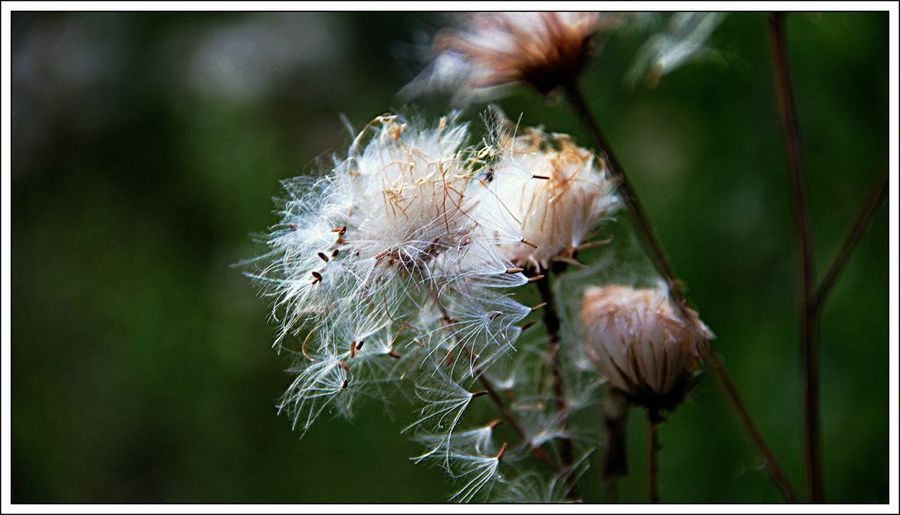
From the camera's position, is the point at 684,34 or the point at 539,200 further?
the point at 684,34

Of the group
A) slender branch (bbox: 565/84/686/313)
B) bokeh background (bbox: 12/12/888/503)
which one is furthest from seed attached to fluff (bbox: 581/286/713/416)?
bokeh background (bbox: 12/12/888/503)

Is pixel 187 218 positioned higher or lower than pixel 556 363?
higher

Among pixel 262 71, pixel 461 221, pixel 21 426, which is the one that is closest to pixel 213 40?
pixel 262 71

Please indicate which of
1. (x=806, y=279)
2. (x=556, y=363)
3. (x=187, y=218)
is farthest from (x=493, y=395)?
(x=187, y=218)

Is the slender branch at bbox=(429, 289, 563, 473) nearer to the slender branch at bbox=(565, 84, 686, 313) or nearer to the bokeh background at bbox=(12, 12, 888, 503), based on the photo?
the slender branch at bbox=(565, 84, 686, 313)

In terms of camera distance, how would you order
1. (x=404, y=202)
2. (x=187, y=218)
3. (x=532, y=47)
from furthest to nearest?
(x=187, y=218), (x=532, y=47), (x=404, y=202)

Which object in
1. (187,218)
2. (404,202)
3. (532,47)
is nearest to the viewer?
(404,202)

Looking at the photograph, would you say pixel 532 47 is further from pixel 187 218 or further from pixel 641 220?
pixel 187 218
